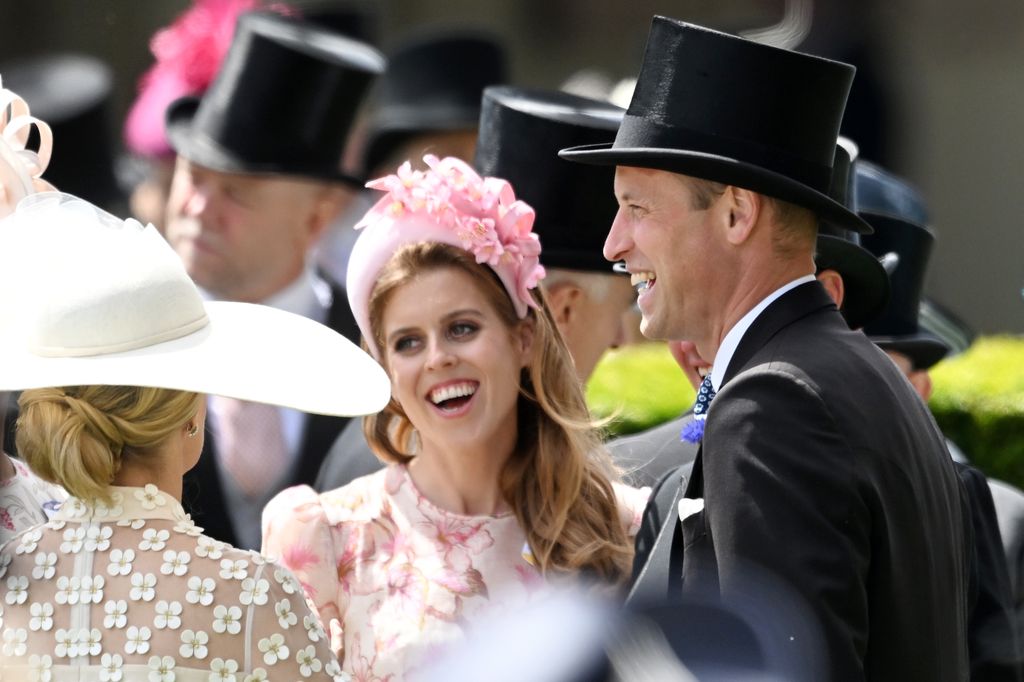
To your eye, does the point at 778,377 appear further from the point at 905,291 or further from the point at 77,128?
the point at 77,128

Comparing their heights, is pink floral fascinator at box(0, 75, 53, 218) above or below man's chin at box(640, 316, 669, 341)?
below

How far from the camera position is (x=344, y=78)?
6.08m

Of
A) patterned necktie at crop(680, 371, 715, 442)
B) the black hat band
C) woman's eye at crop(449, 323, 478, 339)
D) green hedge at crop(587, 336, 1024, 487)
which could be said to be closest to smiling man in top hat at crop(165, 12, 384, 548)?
green hedge at crop(587, 336, 1024, 487)

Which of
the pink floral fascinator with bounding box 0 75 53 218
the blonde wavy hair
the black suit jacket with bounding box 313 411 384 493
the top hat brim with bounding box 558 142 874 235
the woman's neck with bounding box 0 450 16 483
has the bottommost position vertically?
the black suit jacket with bounding box 313 411 384 493

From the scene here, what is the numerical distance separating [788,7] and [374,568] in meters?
10.1

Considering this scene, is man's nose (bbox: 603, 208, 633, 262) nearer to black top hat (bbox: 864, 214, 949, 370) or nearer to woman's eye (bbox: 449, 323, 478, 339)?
woman's eye (bbox: 449, 323, 478, 339)

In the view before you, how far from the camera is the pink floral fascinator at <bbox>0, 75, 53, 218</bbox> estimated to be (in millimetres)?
3463

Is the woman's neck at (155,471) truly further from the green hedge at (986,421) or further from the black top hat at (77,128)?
the black top hat at (77,128)

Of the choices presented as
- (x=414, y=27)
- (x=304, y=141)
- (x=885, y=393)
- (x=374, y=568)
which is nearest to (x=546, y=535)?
(x=374, y=568)

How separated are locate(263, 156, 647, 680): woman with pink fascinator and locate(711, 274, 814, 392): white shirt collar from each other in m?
0.71

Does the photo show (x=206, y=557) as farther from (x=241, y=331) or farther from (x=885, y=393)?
(x=885, y=393)

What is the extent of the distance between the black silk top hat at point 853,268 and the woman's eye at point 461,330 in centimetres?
79

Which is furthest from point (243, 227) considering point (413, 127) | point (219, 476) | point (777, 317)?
point (777, 317)

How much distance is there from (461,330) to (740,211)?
2.80 ft
